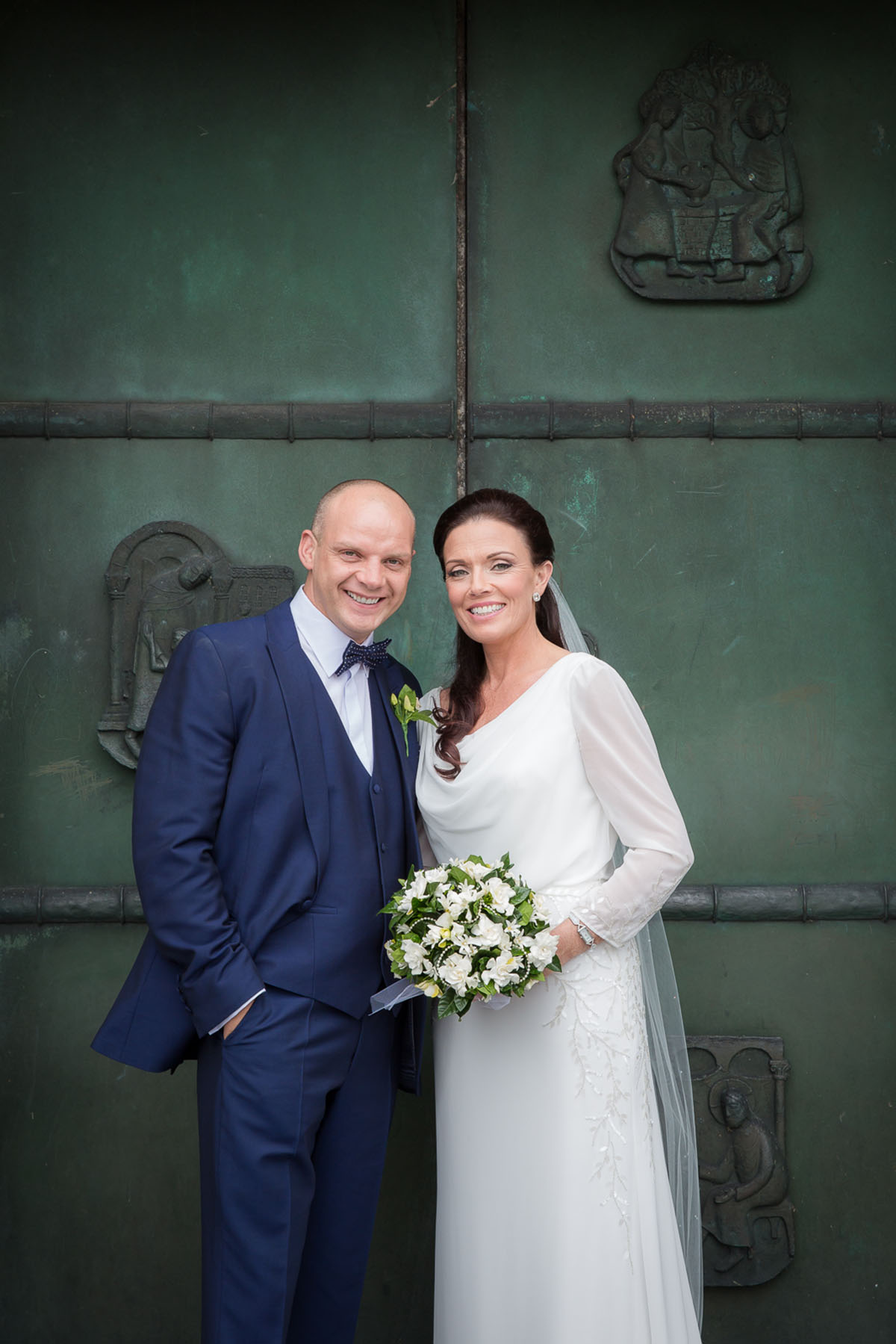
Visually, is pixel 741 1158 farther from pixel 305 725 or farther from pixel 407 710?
pixel 305 725

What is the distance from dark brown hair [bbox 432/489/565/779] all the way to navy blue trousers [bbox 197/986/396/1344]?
58 centimetres

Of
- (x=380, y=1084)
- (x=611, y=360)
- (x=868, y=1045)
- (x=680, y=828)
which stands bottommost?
(x=868, y=1045)

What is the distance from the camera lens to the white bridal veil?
251cm

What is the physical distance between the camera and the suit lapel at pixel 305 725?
221cm

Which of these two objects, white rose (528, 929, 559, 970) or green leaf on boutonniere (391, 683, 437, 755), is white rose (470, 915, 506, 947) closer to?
white rose (528, 929, 559, 970)

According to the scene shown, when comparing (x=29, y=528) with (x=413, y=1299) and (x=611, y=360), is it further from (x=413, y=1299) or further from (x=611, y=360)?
(x=413, y=1299)

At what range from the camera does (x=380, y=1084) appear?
91.0 inches

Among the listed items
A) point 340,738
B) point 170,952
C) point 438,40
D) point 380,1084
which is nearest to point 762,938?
point 380,1084

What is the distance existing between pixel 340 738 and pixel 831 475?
153cm

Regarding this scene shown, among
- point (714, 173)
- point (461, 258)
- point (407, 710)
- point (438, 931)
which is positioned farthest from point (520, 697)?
point (714, 173)

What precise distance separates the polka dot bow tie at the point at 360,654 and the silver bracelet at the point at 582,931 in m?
0.63

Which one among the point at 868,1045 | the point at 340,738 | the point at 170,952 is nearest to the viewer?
the point at 170,952

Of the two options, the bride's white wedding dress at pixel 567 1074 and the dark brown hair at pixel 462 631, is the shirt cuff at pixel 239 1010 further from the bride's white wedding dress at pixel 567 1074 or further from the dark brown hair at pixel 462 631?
the dark brown hair at pixel 462 631

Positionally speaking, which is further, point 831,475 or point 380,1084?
point 831,475
